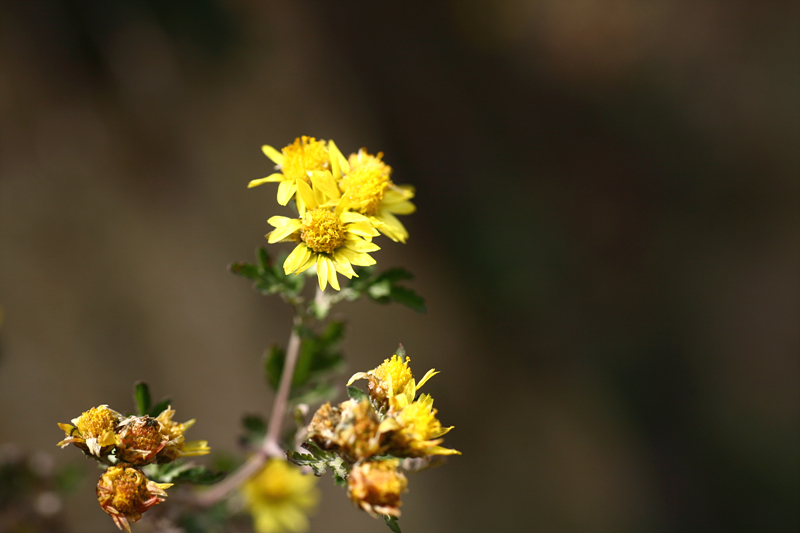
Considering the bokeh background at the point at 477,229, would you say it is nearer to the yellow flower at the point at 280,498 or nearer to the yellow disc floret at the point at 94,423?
the yellow flower at the point at 280,498

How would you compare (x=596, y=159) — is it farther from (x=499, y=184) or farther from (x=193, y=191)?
(x=193, y=191)

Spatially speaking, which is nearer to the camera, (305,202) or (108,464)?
(108,464)

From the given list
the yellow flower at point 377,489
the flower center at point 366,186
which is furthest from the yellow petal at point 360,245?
the yellow flower at point 377,489

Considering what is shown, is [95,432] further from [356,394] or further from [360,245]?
[360,245]

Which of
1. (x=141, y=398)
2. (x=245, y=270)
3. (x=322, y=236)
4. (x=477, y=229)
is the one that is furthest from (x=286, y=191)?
(x=477, y=229)

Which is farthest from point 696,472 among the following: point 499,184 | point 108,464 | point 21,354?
point 21,354

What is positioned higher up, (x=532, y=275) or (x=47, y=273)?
(x=47, y=273)

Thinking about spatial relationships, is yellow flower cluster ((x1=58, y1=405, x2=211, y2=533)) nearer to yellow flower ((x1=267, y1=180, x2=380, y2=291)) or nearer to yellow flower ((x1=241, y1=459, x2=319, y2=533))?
yellow flower ((x1=267, y1=180, x2=380, y2=291))
